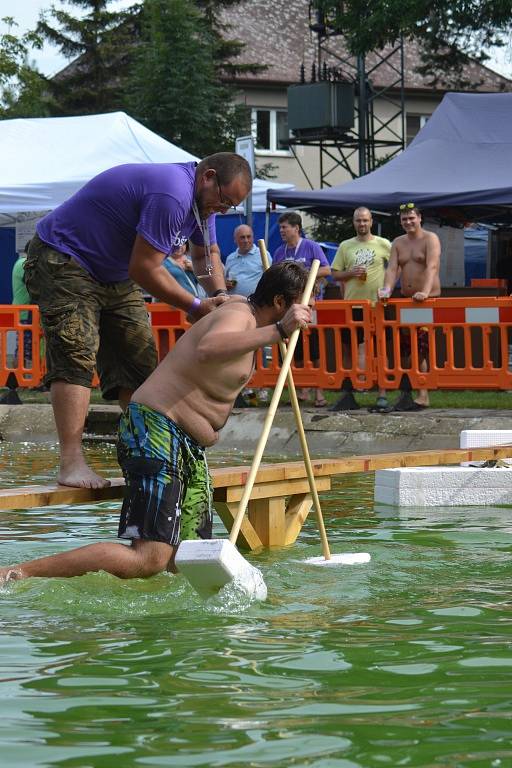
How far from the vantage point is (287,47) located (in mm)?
47406

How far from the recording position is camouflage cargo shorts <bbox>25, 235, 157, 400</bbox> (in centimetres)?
645

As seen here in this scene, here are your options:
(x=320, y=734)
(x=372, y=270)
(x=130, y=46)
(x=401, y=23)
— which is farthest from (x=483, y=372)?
(x=130, y=46)

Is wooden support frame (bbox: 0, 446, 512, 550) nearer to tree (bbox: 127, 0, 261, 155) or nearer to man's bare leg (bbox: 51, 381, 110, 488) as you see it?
man's bare leg (bbox: 51, 381, 110, 488)

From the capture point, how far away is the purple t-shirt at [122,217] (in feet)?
20.3

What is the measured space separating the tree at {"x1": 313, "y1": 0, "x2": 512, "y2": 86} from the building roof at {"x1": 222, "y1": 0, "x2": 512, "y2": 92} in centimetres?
1330

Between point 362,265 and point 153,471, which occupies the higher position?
point 362,265

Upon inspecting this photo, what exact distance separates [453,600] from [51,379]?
205 cm

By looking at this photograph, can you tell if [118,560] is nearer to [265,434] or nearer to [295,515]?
[265,434]

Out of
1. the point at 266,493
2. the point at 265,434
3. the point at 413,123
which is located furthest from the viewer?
the point at 413,123

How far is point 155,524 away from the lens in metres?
5.86

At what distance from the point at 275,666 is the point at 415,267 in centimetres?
976

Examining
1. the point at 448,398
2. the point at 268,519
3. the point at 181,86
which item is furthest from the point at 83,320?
the point at 181,86

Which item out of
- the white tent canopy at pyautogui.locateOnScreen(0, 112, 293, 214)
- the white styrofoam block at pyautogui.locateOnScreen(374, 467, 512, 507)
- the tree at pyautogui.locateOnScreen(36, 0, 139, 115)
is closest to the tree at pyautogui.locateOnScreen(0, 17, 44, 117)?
the tree at pyautogui.locateOnScreen(36, 0, 139, 115)

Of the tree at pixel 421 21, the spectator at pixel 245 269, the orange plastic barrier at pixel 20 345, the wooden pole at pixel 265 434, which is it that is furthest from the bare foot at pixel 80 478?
the tree at pixel 421 21
